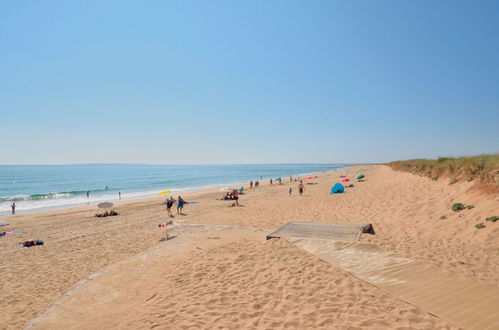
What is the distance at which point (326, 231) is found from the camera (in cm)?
1045

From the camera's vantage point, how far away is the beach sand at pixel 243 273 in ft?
16.6

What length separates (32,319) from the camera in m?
6.45

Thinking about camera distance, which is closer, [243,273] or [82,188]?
[243,273]

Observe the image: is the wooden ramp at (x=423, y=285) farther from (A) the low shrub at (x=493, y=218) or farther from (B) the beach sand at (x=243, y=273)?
(A) the low shrub at (x=493, y=218)

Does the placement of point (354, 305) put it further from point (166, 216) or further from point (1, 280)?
point (166, 216)

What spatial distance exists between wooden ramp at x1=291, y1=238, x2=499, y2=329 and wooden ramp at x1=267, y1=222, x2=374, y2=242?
133 centimetres

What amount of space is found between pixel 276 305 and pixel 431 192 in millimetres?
15640

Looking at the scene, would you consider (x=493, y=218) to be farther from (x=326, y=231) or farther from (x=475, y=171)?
(x=326, y=231)

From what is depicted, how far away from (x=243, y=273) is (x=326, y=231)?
190 inches

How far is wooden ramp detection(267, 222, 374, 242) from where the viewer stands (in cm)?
970

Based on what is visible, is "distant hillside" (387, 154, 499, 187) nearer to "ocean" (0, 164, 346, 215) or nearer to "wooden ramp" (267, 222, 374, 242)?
"wooden ramp" (267, 222, 374, 242)

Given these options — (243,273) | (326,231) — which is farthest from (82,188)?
(243,273)

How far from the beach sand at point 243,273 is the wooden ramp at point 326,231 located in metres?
0.58

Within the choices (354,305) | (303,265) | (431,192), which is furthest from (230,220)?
(431,192)
